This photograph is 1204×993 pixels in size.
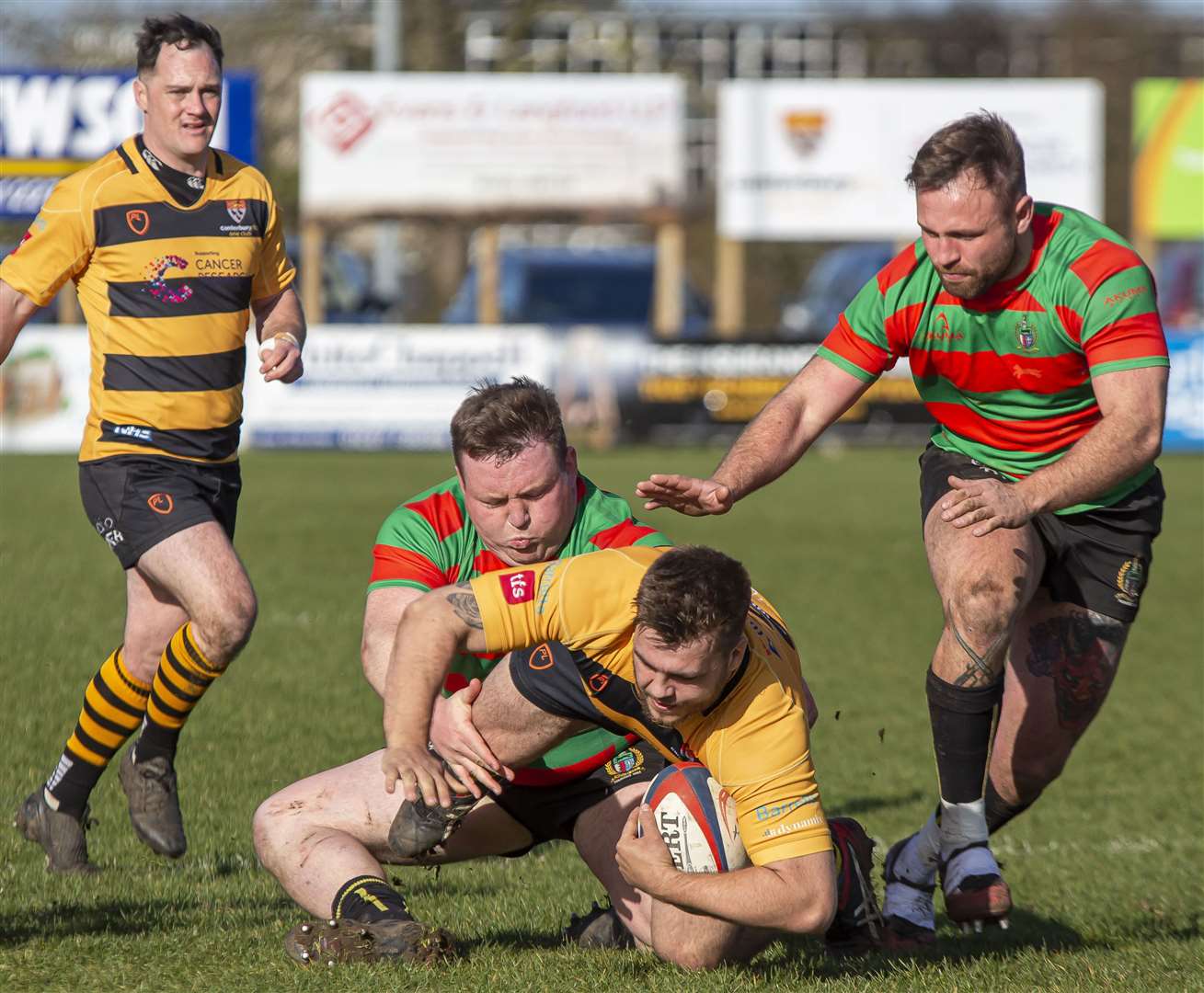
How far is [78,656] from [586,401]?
13.4 metres

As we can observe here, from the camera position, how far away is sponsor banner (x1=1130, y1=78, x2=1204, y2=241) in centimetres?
2681

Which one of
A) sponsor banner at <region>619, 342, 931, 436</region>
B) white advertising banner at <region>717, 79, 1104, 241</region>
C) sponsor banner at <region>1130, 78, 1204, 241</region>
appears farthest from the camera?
white advertising banner at <region>717, 79, 1104, 241</region>

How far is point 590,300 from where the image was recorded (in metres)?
28.0

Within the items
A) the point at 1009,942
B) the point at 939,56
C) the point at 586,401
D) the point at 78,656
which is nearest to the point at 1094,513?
the point at 1009,942

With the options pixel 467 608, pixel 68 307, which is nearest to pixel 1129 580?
pixel 467 608

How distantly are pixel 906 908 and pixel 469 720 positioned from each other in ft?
5.09

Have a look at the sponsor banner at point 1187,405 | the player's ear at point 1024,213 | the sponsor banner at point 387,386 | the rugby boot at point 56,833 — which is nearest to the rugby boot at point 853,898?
the player's ear at point 1024,213

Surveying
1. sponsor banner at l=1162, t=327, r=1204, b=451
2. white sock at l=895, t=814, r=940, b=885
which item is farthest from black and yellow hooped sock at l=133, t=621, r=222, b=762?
sponsor banner at l=1162, t=327, r=1204, b=451

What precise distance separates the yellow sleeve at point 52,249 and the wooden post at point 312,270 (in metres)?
19.4

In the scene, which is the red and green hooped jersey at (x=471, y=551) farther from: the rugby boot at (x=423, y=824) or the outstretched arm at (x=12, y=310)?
the outstretched arm at (x=12, y=310)

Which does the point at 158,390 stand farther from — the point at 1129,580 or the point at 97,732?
the point at 1129,580

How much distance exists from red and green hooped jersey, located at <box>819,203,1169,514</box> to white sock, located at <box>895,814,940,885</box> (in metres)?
1.03

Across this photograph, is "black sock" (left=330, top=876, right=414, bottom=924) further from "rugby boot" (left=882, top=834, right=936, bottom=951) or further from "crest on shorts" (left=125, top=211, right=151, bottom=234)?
"crest on shorts" (left=125, top=211, right=151, bottom=234)

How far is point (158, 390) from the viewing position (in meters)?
5.95
